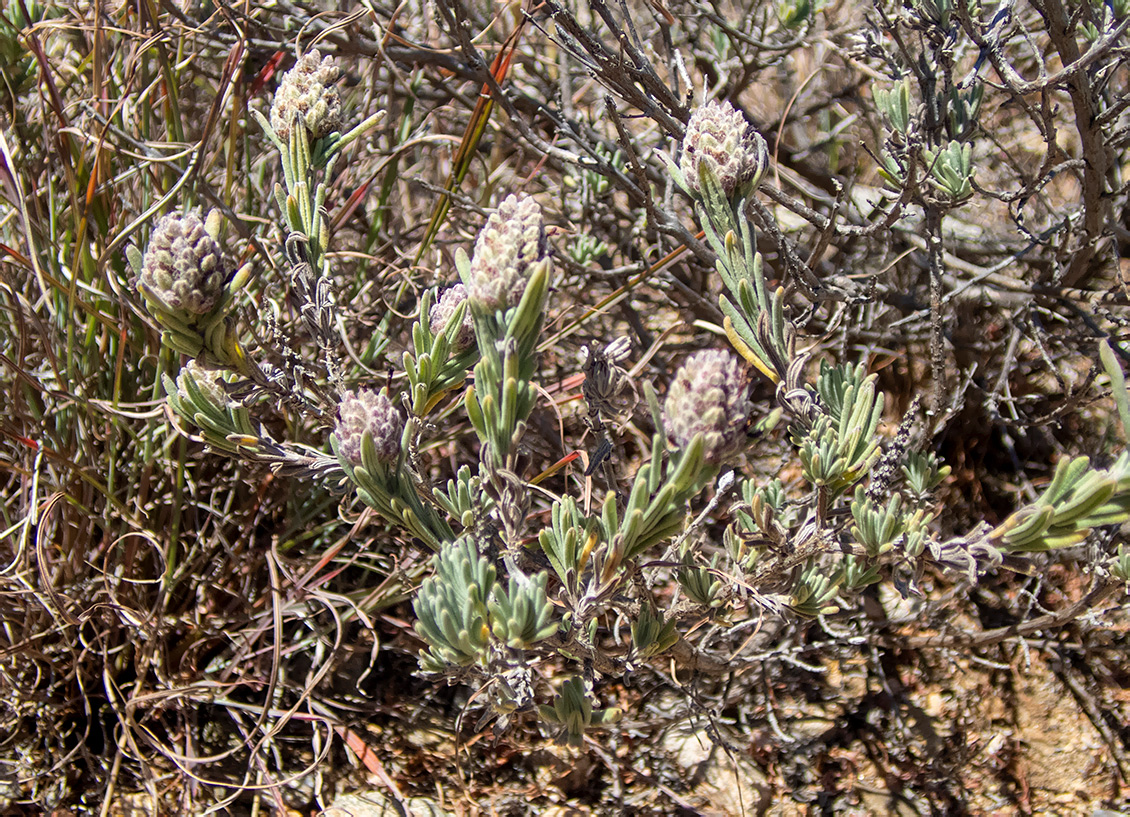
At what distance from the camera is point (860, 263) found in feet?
6.31

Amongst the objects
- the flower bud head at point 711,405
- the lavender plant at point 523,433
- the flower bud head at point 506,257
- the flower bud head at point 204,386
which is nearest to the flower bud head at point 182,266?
the lavender plant at point 523,433

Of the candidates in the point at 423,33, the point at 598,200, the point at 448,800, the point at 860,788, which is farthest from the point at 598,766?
the point at 423,33

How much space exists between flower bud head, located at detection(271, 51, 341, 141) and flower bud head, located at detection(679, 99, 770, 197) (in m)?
0.37

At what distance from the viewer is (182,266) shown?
64 cm

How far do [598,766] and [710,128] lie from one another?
1.19m

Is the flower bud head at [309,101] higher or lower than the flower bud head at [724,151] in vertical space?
lower

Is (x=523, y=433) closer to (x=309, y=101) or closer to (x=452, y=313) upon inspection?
(x=452, y=313)

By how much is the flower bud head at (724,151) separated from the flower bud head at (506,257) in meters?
0.19

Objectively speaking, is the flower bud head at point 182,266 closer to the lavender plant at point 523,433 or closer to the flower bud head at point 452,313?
the lavender plant at point 523,433

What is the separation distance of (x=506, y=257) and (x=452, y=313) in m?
0.18

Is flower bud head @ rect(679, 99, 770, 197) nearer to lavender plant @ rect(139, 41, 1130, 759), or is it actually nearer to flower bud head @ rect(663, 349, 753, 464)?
lavender plant @ rect(139, 41, 1130, 759)

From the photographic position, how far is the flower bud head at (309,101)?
32.3 inches

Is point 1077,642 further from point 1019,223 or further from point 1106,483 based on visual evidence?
point 1106,483

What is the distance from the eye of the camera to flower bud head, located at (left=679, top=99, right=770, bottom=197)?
0.74m
